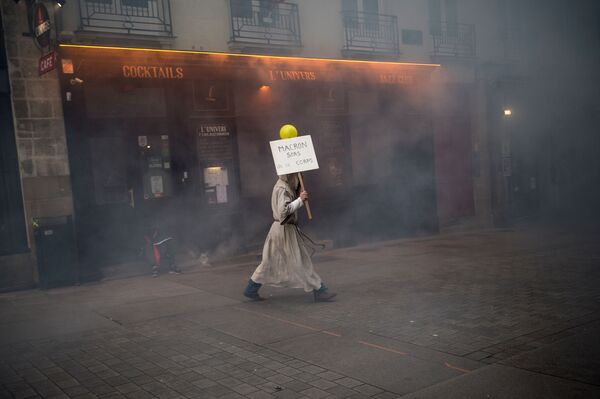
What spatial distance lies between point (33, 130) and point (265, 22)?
10.6 feet

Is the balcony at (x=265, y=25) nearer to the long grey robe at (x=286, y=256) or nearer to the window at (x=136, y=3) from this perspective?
the window at (x=136, y=3)

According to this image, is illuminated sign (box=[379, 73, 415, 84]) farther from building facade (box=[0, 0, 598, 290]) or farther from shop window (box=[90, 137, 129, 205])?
shop window (box=[90, 137, 129, 205])

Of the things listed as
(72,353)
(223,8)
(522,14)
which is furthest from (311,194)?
(72,353)

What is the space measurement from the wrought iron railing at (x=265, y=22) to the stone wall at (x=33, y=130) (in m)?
2.22

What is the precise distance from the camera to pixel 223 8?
6809mm

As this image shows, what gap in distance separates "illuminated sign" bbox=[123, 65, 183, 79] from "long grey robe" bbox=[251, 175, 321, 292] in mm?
2923

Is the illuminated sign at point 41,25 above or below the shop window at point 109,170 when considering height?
above

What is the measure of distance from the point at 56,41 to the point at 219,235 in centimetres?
295

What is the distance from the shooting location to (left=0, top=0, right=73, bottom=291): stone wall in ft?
18.4

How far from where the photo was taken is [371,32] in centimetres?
817

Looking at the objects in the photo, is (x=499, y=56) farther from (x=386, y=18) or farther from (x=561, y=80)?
(x=386, y=18)

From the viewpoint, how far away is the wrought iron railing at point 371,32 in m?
7.83

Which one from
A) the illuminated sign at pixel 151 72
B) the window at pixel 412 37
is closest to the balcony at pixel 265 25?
the illuminated sign at pixel 151 72

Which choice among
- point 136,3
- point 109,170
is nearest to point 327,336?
point 109,170
